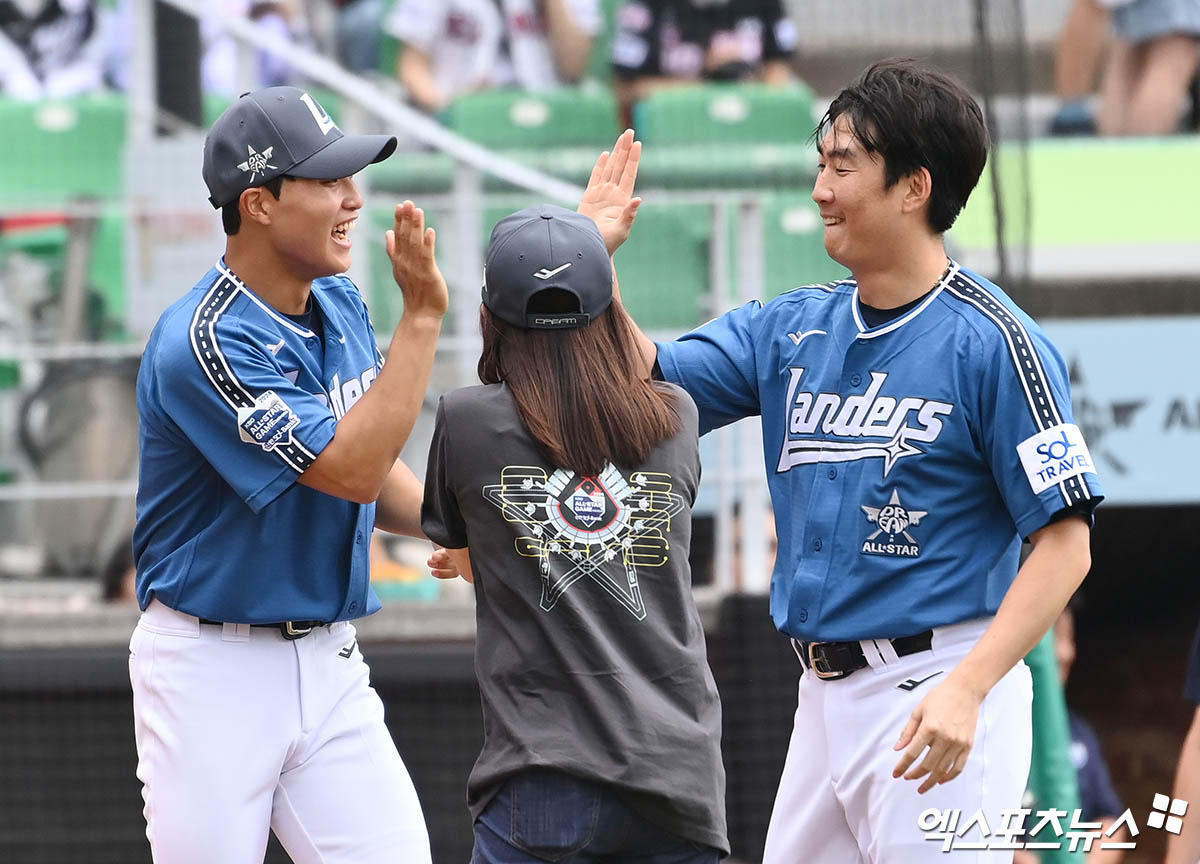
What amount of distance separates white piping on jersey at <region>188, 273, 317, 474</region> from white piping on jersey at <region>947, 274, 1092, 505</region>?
110 centimetres

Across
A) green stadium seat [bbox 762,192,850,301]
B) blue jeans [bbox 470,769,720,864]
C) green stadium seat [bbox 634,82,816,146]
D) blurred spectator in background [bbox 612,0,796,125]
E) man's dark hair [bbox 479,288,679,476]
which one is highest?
man's dark hair [bbox 479,288,679,476]

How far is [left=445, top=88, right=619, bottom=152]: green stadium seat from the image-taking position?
22.6 ft

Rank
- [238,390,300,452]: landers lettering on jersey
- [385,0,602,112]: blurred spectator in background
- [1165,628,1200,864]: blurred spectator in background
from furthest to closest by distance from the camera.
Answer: [385,0,602,112]: blurred spectator in background < [1165,628,1200,864]: blurred spectator in background < [238,390,300,452]: landers lettering on jersey

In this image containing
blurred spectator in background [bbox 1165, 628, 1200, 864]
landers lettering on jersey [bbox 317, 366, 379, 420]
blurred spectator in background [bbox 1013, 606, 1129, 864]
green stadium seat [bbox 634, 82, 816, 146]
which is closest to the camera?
landers lettering on jersey [bbox 317, 366, 379, 420]

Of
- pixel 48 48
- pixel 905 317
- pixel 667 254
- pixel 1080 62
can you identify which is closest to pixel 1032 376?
pixel 905 317

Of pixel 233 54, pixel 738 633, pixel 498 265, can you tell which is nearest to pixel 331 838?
pixel 498 265

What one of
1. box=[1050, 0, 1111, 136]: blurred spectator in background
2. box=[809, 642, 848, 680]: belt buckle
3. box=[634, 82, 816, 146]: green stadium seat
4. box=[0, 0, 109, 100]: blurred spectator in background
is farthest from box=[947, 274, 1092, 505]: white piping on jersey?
box=[0, 0, 109, 100]: blurred spectator in background

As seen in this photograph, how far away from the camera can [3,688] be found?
15.9 ft

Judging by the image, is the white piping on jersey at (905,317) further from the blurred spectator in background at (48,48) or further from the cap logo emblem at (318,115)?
the blurred spectator in background at (48,48)

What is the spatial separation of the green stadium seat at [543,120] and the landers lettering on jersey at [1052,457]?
470 cm

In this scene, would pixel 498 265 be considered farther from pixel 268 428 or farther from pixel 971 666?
pixel 971 666

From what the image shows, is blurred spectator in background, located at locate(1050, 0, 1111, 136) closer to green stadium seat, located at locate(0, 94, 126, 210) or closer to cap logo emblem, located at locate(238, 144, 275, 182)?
green stadium seat, located at locate(0, 94, 126, 210)

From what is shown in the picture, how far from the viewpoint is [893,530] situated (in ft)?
8.14

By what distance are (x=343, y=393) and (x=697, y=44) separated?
502 centimetres
